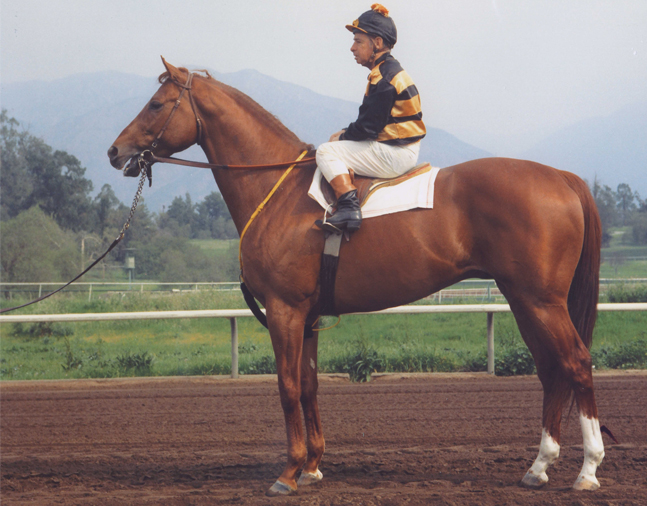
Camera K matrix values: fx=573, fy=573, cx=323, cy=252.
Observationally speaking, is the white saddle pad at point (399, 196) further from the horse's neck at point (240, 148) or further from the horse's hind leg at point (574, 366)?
the horse's hind leg at point (574, 366)

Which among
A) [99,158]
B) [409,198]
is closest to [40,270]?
[409,198]

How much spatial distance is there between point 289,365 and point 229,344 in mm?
7817

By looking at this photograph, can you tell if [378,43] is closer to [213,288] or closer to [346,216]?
[346,216]

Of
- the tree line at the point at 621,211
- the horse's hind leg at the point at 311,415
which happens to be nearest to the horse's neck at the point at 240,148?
the horse's hind leg at the point at 311,415

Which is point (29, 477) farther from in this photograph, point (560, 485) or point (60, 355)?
point (60, 355)

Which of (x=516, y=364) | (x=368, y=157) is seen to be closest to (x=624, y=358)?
(x=516, y=364)

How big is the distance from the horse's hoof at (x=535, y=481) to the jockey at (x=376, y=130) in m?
1.83

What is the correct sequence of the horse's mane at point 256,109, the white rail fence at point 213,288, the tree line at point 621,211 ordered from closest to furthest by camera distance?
the horse's mane at point 256,109
the white rail fence at point 213,288
the tree line at point 621,211

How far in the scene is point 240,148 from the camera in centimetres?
389

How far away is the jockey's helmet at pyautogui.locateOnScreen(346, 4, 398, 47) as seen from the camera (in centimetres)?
362

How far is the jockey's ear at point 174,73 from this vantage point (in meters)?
3.80

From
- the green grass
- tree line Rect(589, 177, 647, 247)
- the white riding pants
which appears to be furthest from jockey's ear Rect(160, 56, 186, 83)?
tree line Rect(589, 177, 647, 247)

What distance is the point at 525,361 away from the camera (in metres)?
7.35

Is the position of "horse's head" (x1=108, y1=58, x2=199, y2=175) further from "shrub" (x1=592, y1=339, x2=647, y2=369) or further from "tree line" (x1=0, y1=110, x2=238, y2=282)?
"tree line" (x1=0, y1=110, x2=238, y2=282)
